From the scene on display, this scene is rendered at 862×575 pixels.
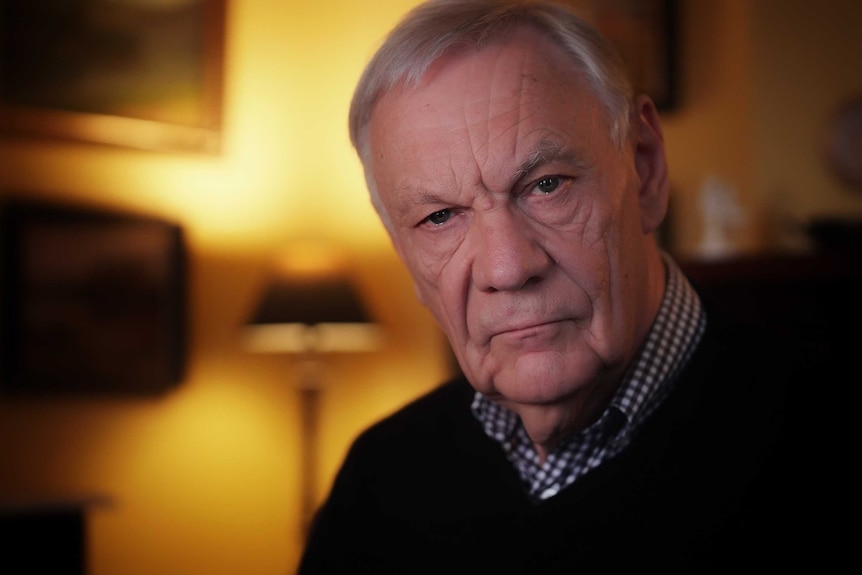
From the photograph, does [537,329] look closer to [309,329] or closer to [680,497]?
[680,497]

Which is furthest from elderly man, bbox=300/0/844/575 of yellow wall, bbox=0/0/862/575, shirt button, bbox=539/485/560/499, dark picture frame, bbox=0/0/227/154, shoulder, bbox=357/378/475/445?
dark picture frame, bbox=0/0/227/154

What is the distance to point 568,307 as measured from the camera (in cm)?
118

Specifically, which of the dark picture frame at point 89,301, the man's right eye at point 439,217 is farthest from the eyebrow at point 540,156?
the dark picture frame at point 89,301

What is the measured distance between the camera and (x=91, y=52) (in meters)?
4.07

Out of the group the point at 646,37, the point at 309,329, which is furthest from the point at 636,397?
the point at 646,37

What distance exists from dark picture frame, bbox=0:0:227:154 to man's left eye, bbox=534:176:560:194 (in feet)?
10.3

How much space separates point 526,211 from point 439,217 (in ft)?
0.42

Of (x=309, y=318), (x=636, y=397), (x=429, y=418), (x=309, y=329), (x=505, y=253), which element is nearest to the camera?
(x=505, y=253)

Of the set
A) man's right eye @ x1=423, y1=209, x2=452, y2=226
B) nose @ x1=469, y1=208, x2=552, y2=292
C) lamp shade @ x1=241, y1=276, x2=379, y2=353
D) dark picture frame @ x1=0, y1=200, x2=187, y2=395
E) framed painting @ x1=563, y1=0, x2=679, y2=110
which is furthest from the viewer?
framed painting @ x1=563, y1=0, x2=679, y2=110

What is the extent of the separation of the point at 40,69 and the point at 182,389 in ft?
4.60

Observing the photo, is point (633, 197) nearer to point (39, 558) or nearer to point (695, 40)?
point (39, 558)

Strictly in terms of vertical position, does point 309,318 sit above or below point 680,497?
above

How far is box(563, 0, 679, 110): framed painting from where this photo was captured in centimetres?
425

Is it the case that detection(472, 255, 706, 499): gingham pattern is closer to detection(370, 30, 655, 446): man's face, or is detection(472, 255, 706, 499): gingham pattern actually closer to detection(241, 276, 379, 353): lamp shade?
detection(370, 30, 655, 446): man's face
